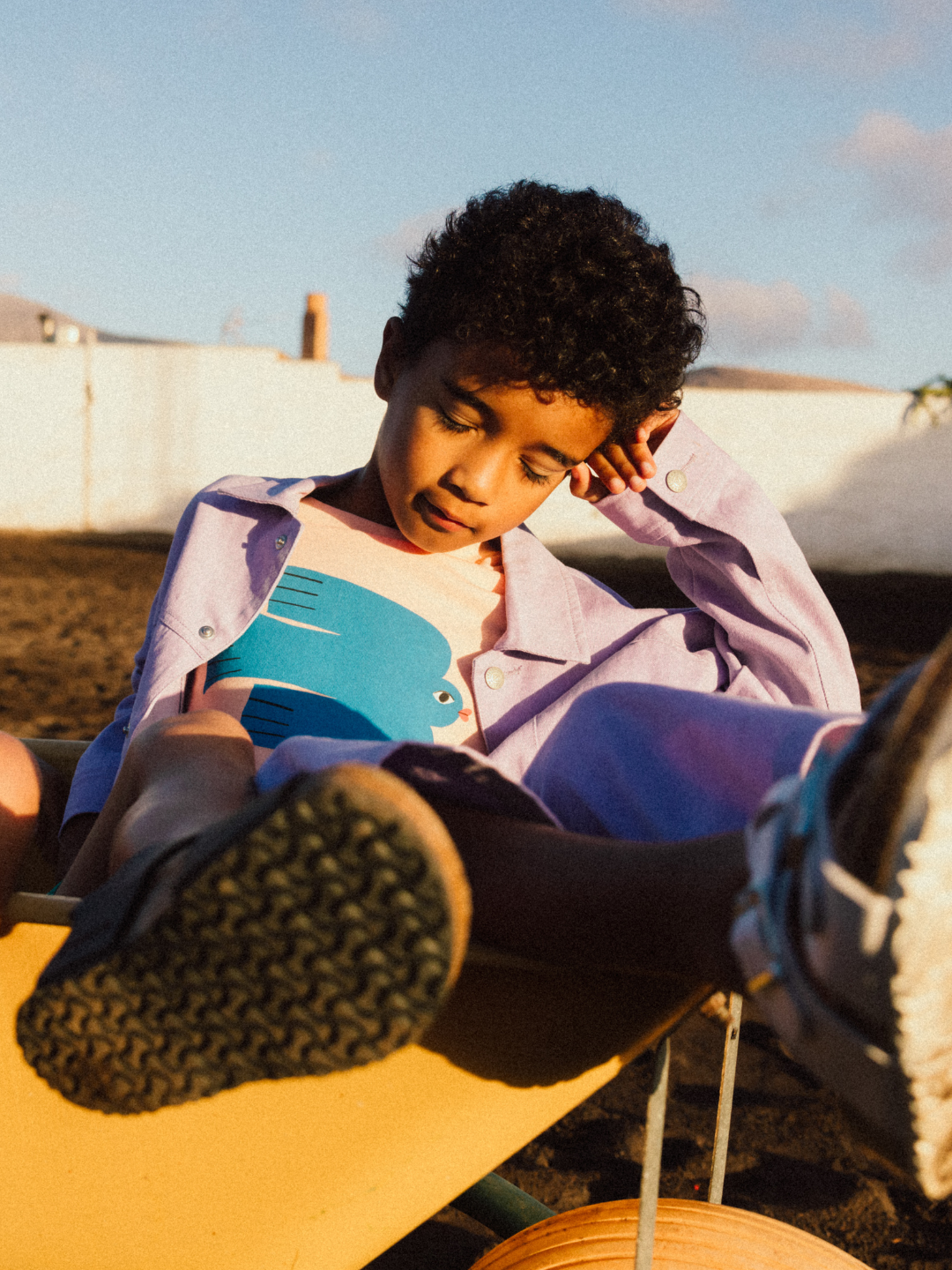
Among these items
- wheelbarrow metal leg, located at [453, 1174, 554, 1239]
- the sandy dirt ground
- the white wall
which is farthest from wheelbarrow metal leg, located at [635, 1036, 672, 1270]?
the white wall

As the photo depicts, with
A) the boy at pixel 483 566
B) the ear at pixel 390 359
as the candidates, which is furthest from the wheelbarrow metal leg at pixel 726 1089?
A: the ear at pixel 390 359

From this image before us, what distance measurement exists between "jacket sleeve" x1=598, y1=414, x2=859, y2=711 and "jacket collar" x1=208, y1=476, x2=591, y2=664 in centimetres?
14

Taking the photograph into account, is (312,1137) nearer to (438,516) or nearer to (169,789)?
(169,789)

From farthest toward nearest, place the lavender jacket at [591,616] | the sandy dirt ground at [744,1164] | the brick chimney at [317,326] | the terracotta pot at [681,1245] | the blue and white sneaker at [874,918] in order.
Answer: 1. the brick chimney at [317,326]
2. the sandy dirt ground at [744,1164]
3. the lavender jacket at [591,616]
4. the terracotta pot at [681,1245]
5. the blue and white sneaker at [874,918]

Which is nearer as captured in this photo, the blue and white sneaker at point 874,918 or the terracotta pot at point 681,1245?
the blue and white sneaker at point 874,918

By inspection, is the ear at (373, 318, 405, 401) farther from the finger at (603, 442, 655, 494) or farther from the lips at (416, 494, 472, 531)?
the finger at (603, 442, 655, 494)

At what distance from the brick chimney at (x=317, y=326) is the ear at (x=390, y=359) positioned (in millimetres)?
12023

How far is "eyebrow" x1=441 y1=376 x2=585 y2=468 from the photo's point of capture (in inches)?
53.2

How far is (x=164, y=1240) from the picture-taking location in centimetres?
92

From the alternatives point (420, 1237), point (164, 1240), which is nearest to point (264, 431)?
point (420, 1237)

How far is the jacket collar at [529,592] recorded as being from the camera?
1.53m

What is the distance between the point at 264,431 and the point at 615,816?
9.64 m

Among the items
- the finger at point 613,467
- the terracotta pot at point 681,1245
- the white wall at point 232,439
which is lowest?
the white wall at point 232,439

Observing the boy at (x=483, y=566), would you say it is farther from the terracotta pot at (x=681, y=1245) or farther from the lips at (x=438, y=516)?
the terracotta pot at (x=681, y=1245)
